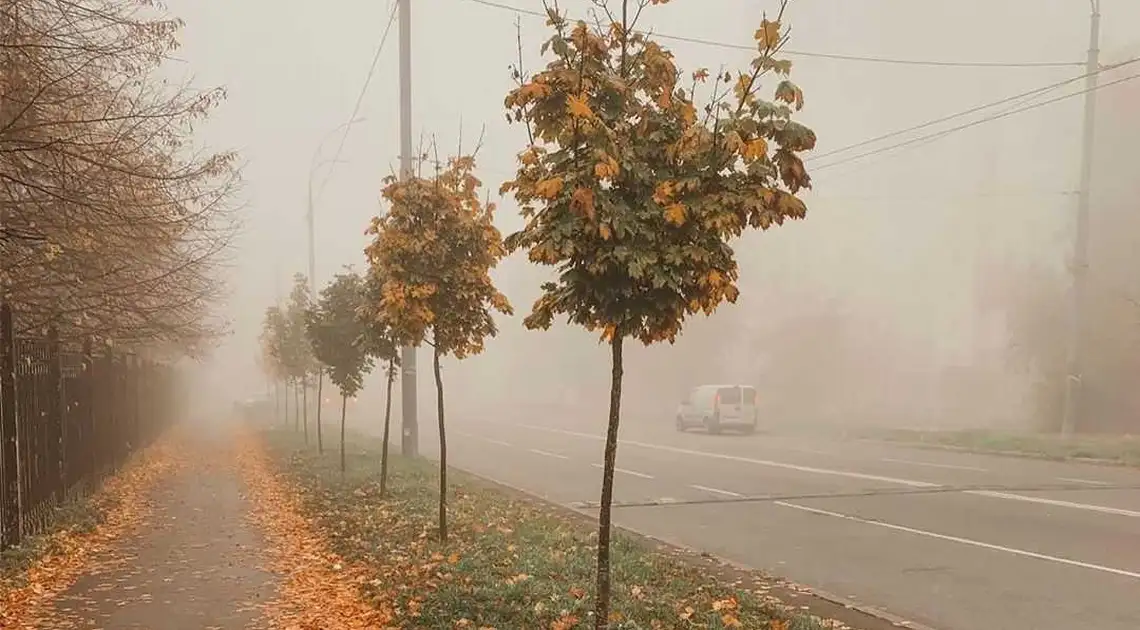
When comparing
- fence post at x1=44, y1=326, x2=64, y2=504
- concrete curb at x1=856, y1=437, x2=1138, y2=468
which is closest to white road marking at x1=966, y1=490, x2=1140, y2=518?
concrete curb at x1=856, y1=437, x2=1138, y2=468

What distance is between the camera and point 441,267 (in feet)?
34.5

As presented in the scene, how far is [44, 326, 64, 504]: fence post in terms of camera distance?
36.9ft

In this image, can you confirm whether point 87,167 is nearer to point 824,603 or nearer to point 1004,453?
point 824,603

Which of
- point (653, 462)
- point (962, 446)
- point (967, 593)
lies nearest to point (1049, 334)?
point (962, 446)

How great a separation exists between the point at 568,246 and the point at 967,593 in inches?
224

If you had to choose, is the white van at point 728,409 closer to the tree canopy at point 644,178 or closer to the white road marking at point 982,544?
the white road marking at point 982,544

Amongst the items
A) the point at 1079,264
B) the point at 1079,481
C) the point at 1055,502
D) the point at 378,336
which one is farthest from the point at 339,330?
the point at 1079,264

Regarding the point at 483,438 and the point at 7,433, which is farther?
the point at 483,438

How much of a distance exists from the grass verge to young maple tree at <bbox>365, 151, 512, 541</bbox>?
626 inches

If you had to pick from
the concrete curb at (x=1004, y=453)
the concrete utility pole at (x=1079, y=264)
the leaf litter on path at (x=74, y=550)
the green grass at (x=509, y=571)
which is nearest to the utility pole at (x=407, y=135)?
the leaf litter on path at (x=74, y=550)

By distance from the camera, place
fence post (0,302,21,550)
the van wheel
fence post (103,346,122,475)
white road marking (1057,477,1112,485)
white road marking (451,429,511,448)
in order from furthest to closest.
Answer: the van wheel, white road marking (451,429,511,448), white road marking (1057,477,1112,485), fence post (103,346,122,475), fence post (0,302,21,550)

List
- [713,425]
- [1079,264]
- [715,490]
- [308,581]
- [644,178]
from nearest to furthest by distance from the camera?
[644,178]
[308,581]
[715,490]
[1079,264]
[713,425]

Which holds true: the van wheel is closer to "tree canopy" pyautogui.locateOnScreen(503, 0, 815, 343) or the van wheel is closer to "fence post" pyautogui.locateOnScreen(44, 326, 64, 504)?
"fence post" pyautogui.locateOnScreen(44, 326, 64, 504)

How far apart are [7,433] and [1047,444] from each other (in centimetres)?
2229
